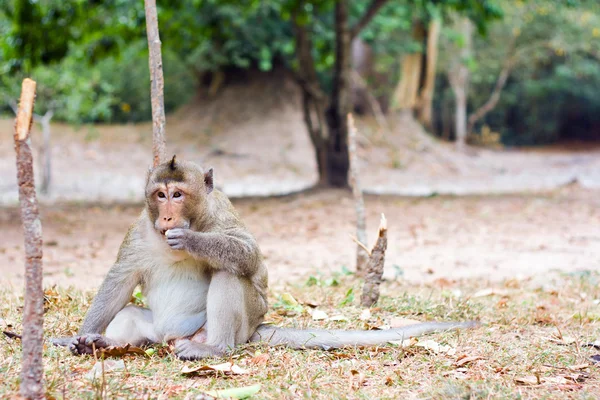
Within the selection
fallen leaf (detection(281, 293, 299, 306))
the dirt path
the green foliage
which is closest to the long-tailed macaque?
fallen leaf (detection(281, 293, 299, 306))

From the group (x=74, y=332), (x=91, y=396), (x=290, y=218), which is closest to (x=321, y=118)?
(x=290, y=218)

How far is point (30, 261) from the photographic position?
3.07m

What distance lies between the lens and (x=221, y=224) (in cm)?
424

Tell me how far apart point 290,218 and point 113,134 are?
13874 mm

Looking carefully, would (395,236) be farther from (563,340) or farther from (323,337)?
(323,337)

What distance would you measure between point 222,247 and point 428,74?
23.7 meters

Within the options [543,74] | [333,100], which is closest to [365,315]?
[333,100]

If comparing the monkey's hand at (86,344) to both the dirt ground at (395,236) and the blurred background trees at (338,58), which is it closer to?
the dirt ground at (395,236)

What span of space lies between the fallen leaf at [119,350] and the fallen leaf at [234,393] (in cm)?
78

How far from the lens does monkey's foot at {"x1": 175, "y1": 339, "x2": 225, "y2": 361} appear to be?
4.05 metres

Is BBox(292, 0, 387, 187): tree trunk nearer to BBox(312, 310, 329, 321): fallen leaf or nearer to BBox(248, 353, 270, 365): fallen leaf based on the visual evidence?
BBox(312, 310, 329, 321): fallen leaf

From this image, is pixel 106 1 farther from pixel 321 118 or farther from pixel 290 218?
pixel 290 218

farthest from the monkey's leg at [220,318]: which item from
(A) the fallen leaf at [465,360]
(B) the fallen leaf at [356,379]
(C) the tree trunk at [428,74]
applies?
(C) the tree trunk at [428,74]

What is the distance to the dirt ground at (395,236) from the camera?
7840 mm
